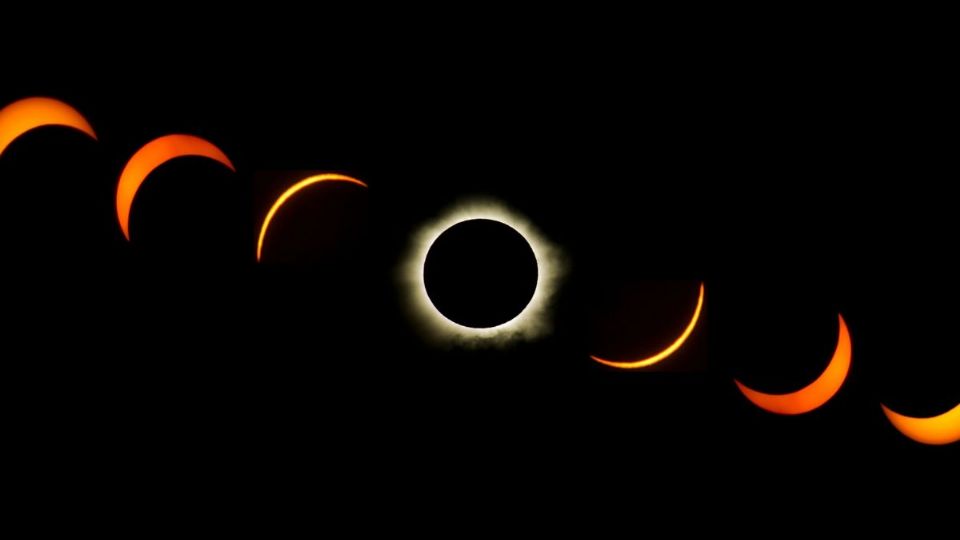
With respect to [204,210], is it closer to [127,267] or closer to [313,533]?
[127,267]

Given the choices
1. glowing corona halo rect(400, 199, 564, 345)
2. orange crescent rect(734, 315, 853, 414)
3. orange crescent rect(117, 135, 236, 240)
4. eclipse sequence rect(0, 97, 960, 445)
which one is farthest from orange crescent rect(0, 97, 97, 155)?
orange crescent rect(734, 315, 853, 414)

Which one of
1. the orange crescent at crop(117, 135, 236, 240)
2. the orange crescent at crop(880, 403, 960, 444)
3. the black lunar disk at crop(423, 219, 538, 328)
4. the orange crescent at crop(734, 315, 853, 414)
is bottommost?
the orange crescent at crop(880, 403, 960, 444)

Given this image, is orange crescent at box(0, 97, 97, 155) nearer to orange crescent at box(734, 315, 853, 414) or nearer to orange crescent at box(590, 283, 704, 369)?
orange crescent at box(590, 283, 704, 369)

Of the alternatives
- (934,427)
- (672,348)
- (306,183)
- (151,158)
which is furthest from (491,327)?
(934,427)

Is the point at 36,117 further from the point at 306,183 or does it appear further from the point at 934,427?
the point at 934,427

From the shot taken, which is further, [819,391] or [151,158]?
[151,158]

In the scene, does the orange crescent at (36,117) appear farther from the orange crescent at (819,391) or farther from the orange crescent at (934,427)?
the orange crescent at (934,427)
